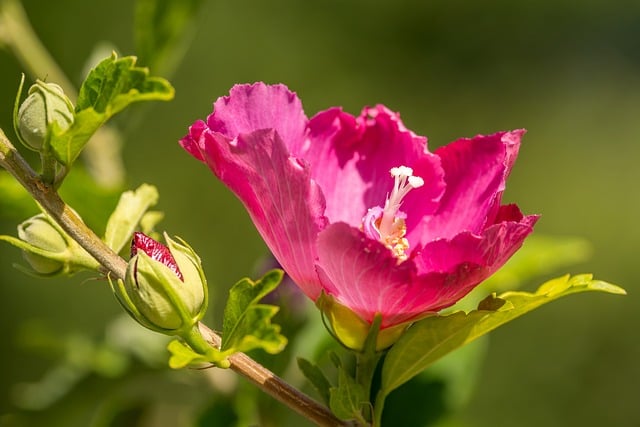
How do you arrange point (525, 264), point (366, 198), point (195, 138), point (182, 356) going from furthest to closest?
point (525, 264) → point (366, 198) → point (195, 138) → point (182, 356)

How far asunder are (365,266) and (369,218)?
0.12m

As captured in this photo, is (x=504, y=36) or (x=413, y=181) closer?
(x=413, y=181)

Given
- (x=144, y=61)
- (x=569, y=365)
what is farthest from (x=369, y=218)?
(x=569, y=365)

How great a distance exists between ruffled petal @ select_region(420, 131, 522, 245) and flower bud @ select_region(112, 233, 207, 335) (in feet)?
0.78

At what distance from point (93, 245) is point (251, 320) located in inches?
5.0

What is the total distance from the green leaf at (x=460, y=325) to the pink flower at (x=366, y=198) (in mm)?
15

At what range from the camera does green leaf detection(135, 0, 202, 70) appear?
4.09ft

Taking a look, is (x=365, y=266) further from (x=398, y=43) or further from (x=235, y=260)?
(x=398, y=43)

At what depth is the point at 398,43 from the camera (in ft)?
15.6

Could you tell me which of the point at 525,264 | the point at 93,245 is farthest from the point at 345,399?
the point at 525,264

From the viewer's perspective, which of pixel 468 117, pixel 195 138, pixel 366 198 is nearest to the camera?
pixel 195 138

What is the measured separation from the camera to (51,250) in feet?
2.30

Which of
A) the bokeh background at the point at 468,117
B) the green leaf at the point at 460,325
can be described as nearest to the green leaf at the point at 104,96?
the green leaf at the point at 460,325

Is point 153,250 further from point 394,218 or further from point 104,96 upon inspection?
point 394,218
